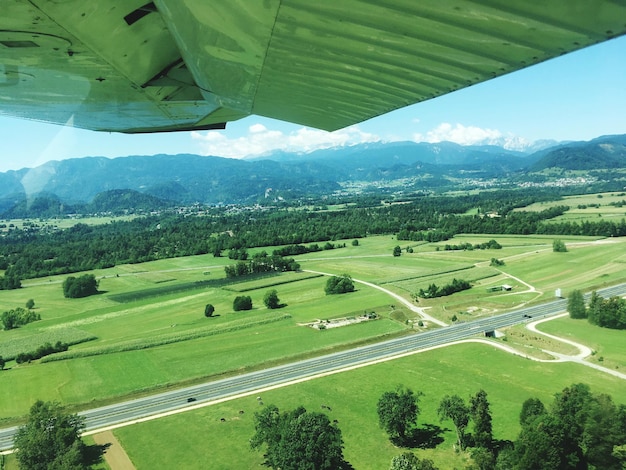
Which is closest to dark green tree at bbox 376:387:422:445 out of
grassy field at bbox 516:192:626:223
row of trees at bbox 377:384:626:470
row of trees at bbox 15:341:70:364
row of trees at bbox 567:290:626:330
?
row of trees at bbox 377:384:626:470

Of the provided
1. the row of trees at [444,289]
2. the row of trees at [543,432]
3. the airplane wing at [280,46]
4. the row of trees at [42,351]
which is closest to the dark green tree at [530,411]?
the row of trees at [543,432]

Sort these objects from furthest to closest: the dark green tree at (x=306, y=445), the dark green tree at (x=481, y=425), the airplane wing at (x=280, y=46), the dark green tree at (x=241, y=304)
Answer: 1. the dark green tree at (x=241, y=304)
2. the dark green tree at (x=481, y=425)
3. the dark green tree at (x=306, y=445)
4. the airplane wing at (x=280, y=46)

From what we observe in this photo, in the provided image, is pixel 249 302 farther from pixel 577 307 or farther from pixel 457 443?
pixel 577 307

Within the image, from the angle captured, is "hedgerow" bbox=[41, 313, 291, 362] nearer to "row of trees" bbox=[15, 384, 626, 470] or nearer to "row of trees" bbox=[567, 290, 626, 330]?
"row of trees" bbox=[15, 384, 626, 470]

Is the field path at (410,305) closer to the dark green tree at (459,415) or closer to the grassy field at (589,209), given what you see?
the dark green tree at (459,415)

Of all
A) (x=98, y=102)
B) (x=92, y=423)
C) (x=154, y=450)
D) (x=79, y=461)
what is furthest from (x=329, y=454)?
(x=98, y=102)

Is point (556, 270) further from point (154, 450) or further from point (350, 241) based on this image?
point (154, 450)
